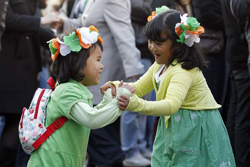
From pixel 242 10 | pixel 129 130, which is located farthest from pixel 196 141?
→ pixel 129 130

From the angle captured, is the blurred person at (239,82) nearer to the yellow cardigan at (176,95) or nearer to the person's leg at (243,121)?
the person's leg at (243,121)

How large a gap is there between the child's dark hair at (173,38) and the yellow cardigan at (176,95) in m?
0.06

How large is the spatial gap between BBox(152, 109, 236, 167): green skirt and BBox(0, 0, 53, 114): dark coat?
200 cm

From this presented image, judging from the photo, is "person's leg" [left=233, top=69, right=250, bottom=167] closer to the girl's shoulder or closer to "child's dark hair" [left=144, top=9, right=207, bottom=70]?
"child's dark hair" [left=144, top=9, right=207, bottom=70]

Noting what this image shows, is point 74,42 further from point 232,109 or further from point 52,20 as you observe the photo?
point 232,109

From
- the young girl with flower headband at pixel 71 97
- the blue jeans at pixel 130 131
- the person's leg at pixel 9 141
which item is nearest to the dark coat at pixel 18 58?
the person's leg at pixel 9 141

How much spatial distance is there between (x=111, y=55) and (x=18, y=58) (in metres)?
0.91

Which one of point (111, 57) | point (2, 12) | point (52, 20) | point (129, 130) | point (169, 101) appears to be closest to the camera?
point (169, 101)

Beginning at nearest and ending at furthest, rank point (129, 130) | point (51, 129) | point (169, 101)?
point (169, 101), point (51, 129), point (129, 130)

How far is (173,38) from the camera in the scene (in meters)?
3.46

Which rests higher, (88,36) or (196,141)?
(88,36)

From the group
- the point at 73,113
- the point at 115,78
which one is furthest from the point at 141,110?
the point at 115,78

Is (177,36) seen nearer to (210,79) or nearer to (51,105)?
(51,105)

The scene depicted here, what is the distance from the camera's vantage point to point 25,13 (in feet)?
16.7
